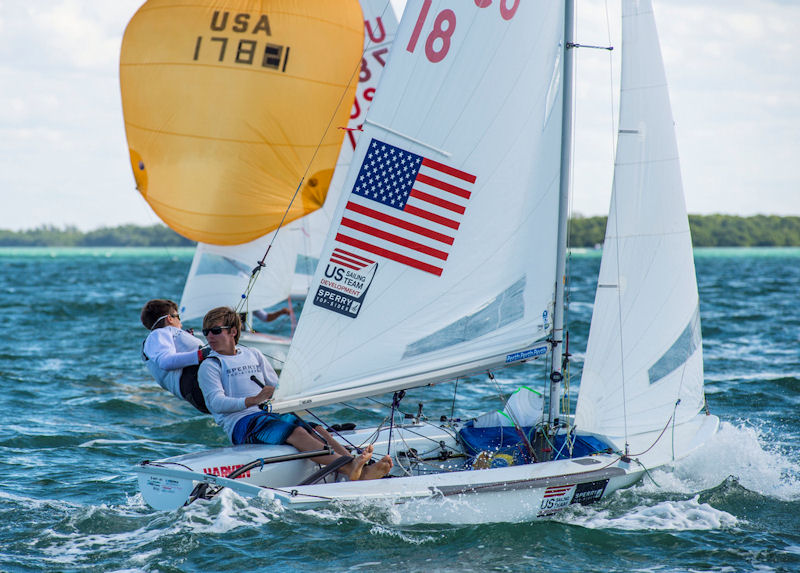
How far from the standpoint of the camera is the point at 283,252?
11.3 m

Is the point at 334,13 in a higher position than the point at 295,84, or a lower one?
higher

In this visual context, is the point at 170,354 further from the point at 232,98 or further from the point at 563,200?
the point at 232,98

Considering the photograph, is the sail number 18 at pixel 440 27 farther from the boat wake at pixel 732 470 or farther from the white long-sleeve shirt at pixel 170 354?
the boat wake at pixel 732 470

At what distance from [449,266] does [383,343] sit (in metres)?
0.62

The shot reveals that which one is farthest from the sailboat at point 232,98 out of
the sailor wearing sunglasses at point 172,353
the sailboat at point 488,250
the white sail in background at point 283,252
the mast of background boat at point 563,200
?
the mast of background boat at point 563,200

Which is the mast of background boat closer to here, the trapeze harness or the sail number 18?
the sail number 18

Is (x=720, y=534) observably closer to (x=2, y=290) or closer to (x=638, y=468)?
(x=638, y=468)

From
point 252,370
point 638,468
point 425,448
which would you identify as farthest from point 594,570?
point 252,370

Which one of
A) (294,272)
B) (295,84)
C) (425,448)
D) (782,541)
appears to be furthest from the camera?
(294,272)

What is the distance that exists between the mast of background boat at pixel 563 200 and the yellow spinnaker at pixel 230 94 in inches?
169

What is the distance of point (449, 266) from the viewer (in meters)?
5.44

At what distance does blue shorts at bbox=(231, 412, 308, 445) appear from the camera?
5438 mm

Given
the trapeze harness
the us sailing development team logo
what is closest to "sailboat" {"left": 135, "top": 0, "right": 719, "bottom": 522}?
the us sailing development team logo

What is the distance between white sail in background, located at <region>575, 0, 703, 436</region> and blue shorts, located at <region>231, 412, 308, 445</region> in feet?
6.16
